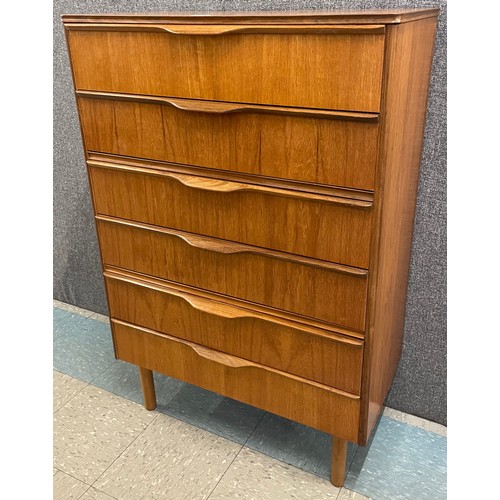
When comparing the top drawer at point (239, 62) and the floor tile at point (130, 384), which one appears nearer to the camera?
the top drawer at point (239, 62)

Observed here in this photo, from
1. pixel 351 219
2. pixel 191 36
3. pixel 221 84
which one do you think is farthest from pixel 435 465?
pixel 191 36

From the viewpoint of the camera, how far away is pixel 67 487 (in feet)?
4.47

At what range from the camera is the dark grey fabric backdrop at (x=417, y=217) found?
4.13ft

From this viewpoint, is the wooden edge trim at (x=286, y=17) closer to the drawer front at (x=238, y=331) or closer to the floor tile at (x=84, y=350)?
the drawer front at (x=238, y=331)

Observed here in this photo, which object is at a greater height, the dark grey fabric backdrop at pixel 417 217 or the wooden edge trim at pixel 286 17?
the wooden edge trim at pixel 286 17

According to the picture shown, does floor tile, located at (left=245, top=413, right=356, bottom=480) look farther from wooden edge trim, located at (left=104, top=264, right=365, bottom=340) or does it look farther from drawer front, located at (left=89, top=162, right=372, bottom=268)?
drawer front, located at (left=89, top=162, right=372, bottom=268)

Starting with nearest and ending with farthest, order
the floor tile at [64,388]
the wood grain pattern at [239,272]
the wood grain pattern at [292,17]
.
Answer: the wood grain pattern at [292,17] → the wood grain pattern at [239,272] → the floor tile at [64,388]

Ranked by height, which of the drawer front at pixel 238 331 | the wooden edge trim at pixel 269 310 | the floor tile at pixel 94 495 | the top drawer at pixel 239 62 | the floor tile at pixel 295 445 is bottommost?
the floor tile at pixel 94 495

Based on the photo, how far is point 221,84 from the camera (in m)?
1.02

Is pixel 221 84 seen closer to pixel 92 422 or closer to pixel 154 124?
pixel 154 124

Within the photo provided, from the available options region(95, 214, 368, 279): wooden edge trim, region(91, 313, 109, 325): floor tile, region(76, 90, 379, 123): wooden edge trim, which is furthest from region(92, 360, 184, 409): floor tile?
region(76, 90, 379, 123): wooden edge trim

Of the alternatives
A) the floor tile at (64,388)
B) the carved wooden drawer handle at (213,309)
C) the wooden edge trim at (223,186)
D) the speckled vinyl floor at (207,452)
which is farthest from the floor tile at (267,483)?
the wooden edge trim at (223,186)

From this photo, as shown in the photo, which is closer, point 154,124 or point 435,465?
point 154,124

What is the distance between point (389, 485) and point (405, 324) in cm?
42
